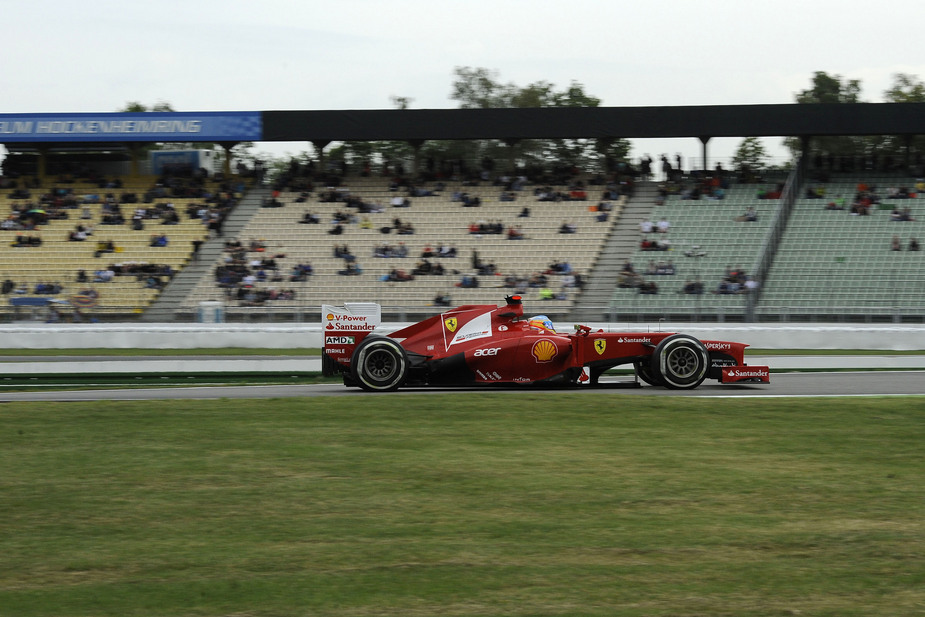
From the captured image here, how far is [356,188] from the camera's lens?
118 ft

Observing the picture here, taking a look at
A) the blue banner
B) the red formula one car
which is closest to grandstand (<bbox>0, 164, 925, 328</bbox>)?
the blue banner

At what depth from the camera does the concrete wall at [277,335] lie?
22.6 metres

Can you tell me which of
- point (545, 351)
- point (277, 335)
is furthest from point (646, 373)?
point (277, 335)

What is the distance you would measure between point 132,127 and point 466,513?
116 ft

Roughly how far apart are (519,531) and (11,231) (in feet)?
107

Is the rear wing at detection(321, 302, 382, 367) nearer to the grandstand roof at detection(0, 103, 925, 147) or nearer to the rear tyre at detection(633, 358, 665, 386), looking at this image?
the rear tyre at detection(633, 358, 665, 386)

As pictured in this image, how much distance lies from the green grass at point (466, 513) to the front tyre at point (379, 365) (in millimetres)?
2340

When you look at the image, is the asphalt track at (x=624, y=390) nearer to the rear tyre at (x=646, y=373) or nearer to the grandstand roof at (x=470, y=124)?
the rear tyre at (x=646, y=373)

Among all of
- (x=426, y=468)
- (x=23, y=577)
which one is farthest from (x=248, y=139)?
(x=23, y=577)

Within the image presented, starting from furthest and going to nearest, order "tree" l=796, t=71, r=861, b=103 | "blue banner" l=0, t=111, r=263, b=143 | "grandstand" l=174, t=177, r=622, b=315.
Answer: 1. "tree" l=796, t=71, r=861, b=103
2. "blue banner" l=0, t=111, r=263, b=143
3. "grandstand" l=174, t=177, r=622, b=315

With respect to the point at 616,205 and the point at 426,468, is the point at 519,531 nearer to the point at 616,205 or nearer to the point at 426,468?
the point at 426,468

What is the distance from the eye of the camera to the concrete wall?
22.6 metres

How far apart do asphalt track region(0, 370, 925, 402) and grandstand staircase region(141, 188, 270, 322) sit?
12.8 meters

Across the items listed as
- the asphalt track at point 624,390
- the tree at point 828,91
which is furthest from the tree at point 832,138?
the asphalt track at point 624,390
